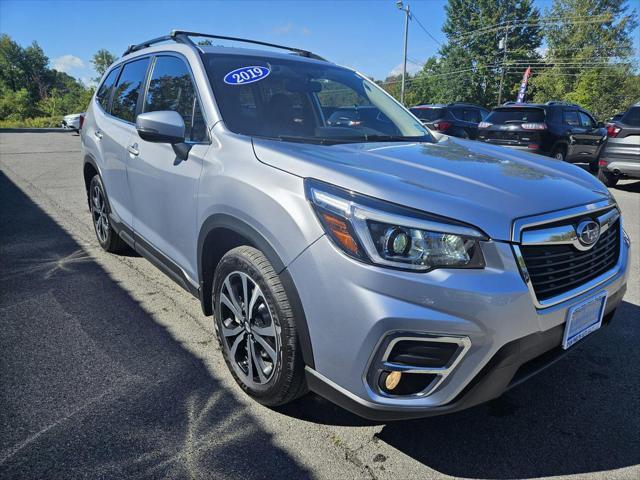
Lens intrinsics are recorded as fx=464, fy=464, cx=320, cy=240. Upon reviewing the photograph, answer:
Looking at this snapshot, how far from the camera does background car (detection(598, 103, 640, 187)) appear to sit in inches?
336

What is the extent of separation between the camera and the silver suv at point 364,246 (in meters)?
1.69

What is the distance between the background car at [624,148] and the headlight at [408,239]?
8681mm

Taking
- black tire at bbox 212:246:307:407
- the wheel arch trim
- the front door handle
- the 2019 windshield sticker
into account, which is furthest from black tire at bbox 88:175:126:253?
black tire at bbox 212:246:307:407

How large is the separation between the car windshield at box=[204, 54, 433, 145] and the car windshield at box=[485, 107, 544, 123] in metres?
8.25

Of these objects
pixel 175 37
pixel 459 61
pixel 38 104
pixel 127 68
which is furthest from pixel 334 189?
pixel 38 104

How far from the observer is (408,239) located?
1708mm

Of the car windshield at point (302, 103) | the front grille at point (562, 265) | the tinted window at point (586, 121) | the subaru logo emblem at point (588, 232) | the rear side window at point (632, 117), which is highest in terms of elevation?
the car windshield at point (302, 103)

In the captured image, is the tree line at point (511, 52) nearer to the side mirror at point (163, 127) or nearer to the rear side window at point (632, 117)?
the rear side window at point (632, 117)

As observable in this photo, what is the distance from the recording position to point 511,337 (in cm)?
171

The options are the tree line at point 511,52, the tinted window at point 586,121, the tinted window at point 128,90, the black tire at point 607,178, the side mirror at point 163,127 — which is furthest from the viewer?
the tree line at point 511,52

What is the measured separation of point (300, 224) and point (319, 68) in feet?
6.43

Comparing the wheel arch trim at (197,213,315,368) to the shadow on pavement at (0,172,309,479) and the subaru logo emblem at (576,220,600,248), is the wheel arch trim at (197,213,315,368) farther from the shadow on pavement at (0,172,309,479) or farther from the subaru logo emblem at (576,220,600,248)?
the subaru logo emblem at (576,220,600,248)

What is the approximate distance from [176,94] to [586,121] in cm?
1191

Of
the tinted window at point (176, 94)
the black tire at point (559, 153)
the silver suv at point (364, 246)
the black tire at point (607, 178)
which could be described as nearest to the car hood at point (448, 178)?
the silver suv at point (364, 246)
